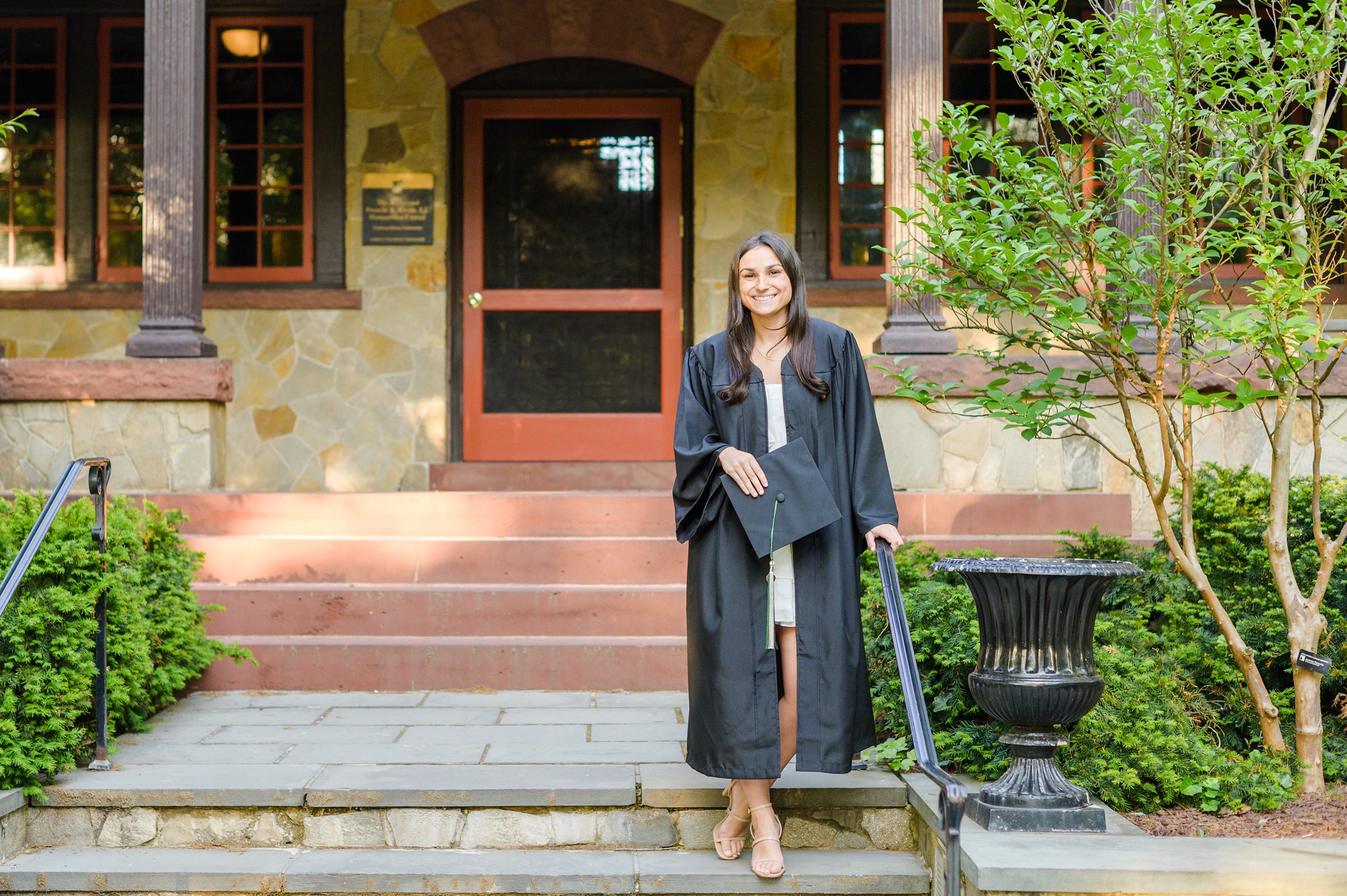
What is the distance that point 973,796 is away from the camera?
340 centimetres

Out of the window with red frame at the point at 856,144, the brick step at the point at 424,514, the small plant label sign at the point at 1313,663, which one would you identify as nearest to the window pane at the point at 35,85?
the brick step at the point at 424,514

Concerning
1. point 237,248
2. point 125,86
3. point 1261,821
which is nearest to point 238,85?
point 125,86

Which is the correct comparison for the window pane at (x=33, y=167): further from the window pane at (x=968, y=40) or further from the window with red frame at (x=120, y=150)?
the window pane at (x=968, y=40)

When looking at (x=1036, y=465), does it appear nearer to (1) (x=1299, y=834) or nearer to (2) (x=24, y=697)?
(1) (x=1299, y=834)

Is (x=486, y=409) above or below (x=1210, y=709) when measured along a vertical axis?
above

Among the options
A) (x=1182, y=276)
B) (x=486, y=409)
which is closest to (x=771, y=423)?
(x=1182, y=276)

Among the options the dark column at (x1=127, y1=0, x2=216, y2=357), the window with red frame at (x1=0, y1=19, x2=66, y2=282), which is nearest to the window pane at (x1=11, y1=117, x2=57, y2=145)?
the window with red frame at (x1=0, y1=19, x2=66, y2=282)

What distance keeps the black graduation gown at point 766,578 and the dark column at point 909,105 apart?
8.46 ft

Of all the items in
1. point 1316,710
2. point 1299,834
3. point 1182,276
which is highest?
point 1182,276

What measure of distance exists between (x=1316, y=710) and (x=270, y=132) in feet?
23.1

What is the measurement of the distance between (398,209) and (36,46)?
8.89ft

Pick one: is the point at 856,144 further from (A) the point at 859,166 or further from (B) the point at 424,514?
(B) the point at 424,514

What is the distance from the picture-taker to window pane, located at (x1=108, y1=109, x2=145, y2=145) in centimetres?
793

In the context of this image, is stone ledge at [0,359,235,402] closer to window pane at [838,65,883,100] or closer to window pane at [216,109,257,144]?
window pane at [216,109,257,144]
